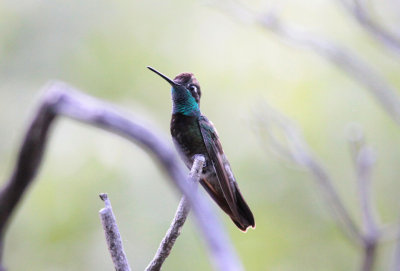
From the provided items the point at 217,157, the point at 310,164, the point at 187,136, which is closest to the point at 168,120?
the point at 187,136

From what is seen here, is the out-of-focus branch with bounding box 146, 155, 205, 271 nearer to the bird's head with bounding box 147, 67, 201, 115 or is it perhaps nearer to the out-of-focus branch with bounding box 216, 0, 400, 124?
the bird's head with bounding box 147, 67, 201, 115

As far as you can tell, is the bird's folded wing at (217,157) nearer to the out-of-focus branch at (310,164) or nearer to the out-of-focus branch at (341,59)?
the out-of-focus branch at (310,164)

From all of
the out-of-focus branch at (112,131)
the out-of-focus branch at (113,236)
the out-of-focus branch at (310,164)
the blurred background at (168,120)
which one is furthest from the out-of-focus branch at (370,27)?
the out-of-focus branch at (112,131)

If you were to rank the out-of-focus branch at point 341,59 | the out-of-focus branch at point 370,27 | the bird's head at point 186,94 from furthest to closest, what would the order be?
the out-of-focus branch at point 370,27
the out-of-focus branch at point 341,59
the bird's head at point 186,94

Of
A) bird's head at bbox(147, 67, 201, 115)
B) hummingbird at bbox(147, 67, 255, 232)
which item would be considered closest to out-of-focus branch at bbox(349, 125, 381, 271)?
hummingbird at bbox(147, 67, 255, 232)

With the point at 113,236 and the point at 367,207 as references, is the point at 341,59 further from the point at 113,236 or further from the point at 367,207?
the point at 113,236

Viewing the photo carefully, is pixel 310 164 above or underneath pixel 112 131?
above
